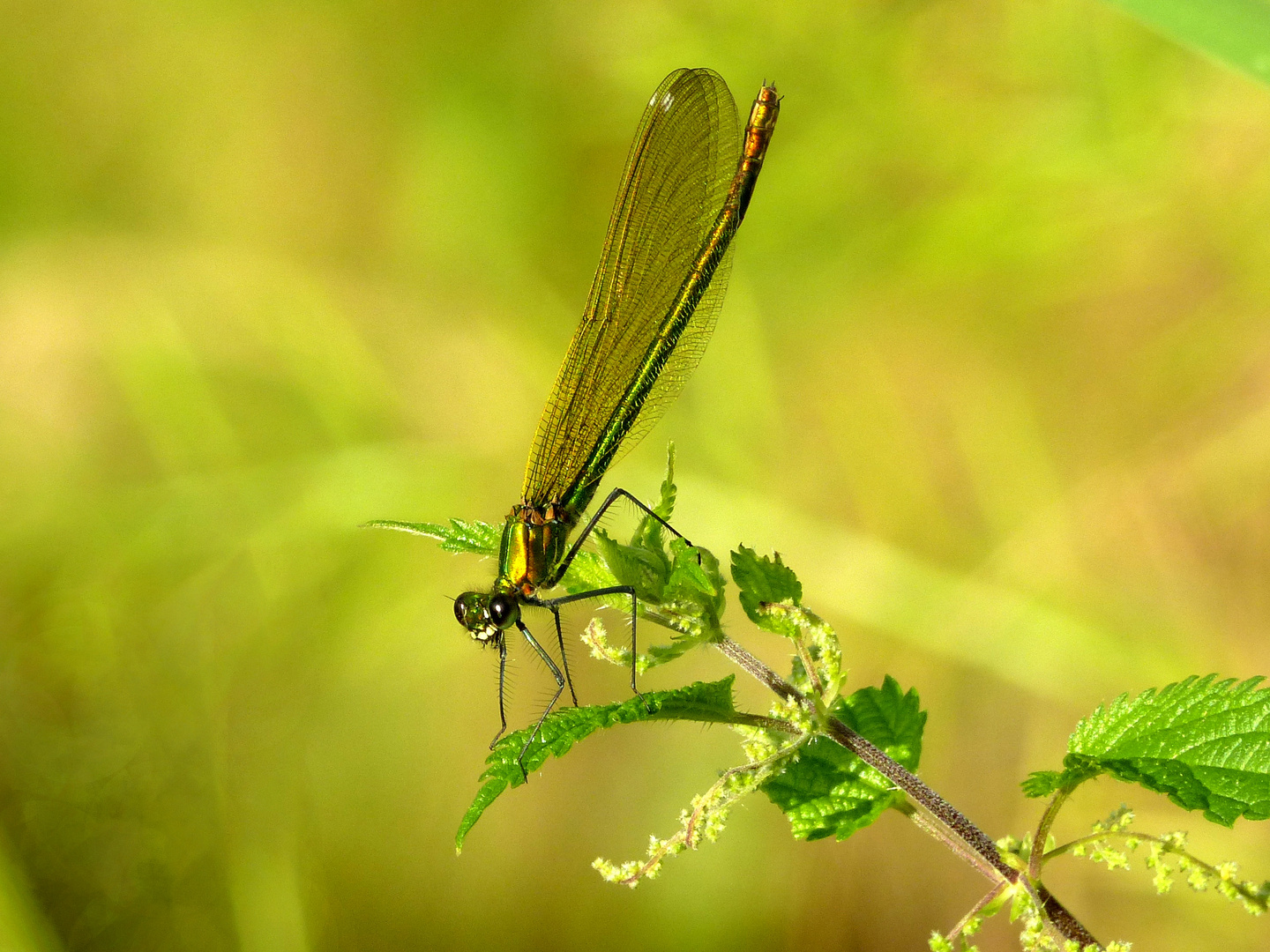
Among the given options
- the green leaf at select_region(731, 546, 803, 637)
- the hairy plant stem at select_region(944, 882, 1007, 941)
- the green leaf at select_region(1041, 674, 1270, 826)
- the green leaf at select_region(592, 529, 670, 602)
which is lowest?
the hairy plant stem at select_region(944, 882, 1007, 941)

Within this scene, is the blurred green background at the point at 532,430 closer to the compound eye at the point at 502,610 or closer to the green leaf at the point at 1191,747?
the compound eye at the point at 502,610

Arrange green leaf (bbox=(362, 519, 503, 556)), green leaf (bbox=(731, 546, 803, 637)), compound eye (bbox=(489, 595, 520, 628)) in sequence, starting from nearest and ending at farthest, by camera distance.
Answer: green leaf (bbox=(731, 546, 803, 637)), green leaf (bbox=(362, 519, 503, 556)), compound eye (bbox=(489, 595, 520, 628))

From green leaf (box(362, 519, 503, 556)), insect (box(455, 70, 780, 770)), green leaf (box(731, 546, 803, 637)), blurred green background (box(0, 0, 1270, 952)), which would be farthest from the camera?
blurred green background (box(0, 0, 1270, 952))

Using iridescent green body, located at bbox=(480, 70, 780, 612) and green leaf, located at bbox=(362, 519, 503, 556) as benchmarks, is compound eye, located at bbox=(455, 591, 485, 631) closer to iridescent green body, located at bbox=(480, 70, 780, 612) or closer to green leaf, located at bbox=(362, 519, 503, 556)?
iridescent green body, located at bbox=(480, 70, 780, 612)

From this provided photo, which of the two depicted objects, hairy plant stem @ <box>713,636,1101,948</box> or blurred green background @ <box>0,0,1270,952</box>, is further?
blurred green background @ <box>0,0,1270,952</box>

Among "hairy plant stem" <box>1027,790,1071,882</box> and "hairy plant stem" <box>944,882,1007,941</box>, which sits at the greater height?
"hairy plant stem" <box>1027,790,1071,882</box>

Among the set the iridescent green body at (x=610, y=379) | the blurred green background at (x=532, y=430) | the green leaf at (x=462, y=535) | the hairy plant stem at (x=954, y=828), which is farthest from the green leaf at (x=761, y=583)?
the blurred green background at (x=532, y=430)

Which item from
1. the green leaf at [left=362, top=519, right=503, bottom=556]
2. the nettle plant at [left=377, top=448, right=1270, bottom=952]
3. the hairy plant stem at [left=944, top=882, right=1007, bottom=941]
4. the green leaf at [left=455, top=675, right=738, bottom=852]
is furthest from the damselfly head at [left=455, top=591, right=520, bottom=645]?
the hairy plant stem at [left=944, top=882, right=1007, bottom=941]

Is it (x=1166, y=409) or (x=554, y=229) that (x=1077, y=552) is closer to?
(x=1166, y=409)
